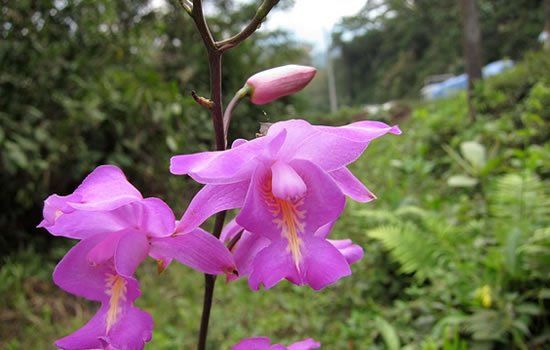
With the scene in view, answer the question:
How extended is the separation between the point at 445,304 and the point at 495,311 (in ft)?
1.17

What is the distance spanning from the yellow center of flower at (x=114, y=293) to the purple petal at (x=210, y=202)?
119 mm

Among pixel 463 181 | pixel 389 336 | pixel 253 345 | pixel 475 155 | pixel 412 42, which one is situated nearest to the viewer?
pixel 253 345

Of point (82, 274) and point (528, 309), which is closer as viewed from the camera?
point (82, 274)

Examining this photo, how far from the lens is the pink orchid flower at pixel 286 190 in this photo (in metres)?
0.49

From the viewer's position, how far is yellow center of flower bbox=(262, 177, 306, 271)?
0.52 meters

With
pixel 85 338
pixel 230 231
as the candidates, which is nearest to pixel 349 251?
pixel 230 231

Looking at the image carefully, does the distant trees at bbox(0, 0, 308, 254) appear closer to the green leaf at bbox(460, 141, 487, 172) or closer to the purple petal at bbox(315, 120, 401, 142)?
the purple petal at bbox(315, 120, 401, 142)

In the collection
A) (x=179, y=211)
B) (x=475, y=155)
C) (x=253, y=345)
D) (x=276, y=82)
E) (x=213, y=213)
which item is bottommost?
(x=179, y=211)

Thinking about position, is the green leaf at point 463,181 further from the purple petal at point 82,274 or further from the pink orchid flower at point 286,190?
the purple petal at point 82,274

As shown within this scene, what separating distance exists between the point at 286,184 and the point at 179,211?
3.83 meters

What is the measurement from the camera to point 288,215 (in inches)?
21.3

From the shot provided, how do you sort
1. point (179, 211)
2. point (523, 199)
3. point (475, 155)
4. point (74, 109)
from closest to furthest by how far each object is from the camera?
1. point (523, 199)
2. point (74, 109)
3. point (475, 155)
4. point (179, 211)

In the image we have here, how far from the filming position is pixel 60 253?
10.3ft

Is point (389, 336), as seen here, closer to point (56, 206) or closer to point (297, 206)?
point (297, 206)
